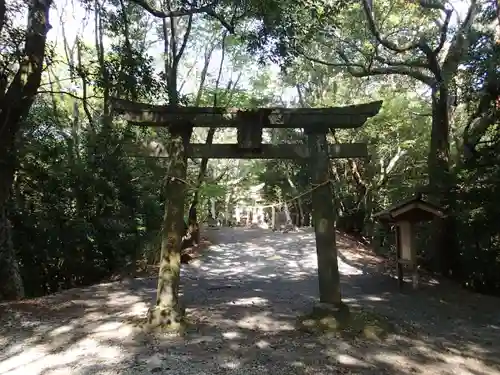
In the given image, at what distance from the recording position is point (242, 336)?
5.27 m

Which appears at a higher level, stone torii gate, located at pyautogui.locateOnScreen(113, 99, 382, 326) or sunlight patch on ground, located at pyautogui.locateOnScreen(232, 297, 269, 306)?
stone torii gate, located at pyautogui.locateOnScreen(113, 99, 382, 326)

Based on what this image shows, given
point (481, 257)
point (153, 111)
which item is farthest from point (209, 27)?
point (481, 257)

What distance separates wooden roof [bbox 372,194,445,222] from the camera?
810cm

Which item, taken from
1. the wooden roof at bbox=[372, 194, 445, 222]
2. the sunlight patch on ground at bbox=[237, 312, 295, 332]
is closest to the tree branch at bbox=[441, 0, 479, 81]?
the wooden roof at bbox=[372, 194, 445, 222]

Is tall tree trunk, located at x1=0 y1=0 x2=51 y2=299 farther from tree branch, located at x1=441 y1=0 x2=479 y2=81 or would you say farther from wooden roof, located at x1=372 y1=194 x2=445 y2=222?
tree branch, located at x1=441 y1=0 x2=479 y2=81

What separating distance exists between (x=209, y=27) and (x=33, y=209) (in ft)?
27.5

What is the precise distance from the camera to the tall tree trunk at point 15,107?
693cm

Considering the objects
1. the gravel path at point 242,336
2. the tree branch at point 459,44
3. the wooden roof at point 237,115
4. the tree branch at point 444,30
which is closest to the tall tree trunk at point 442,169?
the tree branch at point 459,44

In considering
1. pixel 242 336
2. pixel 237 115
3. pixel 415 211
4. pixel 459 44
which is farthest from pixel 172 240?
pixel 459 44

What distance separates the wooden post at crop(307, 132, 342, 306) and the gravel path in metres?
0.71

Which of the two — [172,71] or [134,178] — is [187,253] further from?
[172,71]

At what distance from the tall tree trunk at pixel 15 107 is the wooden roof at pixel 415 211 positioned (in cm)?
676

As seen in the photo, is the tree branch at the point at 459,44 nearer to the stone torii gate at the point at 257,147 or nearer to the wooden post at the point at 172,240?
the stone torii gate at the point at 257,147

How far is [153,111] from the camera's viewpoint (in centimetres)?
589
